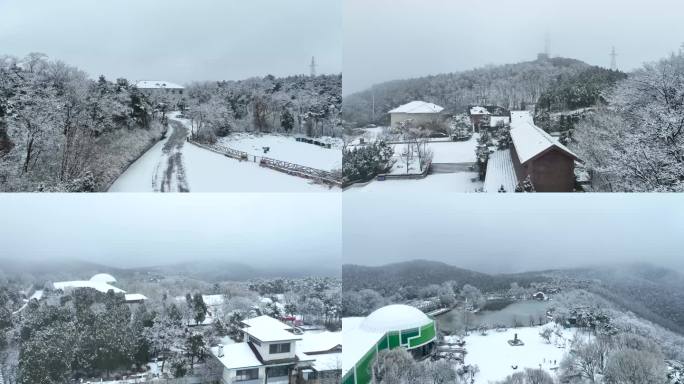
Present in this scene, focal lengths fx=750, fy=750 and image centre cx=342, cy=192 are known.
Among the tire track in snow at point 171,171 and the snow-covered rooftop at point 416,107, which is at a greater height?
the snow-covered rooftop at point 416,107

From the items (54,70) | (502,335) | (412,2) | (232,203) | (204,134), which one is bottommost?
(502,335)

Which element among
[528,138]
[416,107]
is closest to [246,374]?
[416,107]

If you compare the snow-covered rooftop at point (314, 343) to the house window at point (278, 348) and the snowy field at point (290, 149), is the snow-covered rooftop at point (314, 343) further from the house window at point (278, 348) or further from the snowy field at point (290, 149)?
the snowy field at point (290, 149)

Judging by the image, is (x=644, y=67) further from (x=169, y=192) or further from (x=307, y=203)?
(x=169, y=192)

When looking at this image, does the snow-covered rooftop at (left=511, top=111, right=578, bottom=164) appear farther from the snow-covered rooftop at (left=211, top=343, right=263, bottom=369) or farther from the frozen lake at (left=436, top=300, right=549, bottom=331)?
the snow-covered rooftop at (left=211, top=343, right=263, bottom=369)

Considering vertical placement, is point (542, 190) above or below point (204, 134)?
below

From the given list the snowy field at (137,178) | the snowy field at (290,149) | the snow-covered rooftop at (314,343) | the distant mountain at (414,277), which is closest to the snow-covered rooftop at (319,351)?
the snow-covered rooftop at (314,343)

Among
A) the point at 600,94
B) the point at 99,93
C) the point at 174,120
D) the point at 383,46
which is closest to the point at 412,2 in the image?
the point at 383,46
